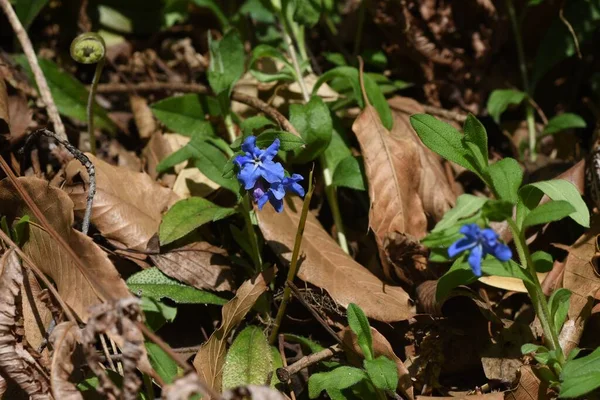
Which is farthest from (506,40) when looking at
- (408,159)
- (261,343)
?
(261,343)

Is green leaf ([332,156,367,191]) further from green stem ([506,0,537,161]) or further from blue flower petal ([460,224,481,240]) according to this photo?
blue flower petal ([460,224,481,240])

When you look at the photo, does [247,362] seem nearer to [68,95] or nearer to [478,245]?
[478,245]

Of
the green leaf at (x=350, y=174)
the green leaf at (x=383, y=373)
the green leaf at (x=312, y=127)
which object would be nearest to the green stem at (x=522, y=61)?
the green leaf at (x=350, y=174)

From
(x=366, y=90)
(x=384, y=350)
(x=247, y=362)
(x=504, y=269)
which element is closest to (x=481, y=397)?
(x=384, y=350)

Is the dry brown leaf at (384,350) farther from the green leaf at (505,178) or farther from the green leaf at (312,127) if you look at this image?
the green leaf at (312,127)

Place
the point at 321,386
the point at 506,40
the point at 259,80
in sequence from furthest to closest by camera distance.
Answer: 1. the point at 506,40
2. the point at 259,80
3. the point at 321,386

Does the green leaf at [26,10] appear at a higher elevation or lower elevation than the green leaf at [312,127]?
higher

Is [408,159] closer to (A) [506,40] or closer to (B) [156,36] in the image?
(A) [506,40]
